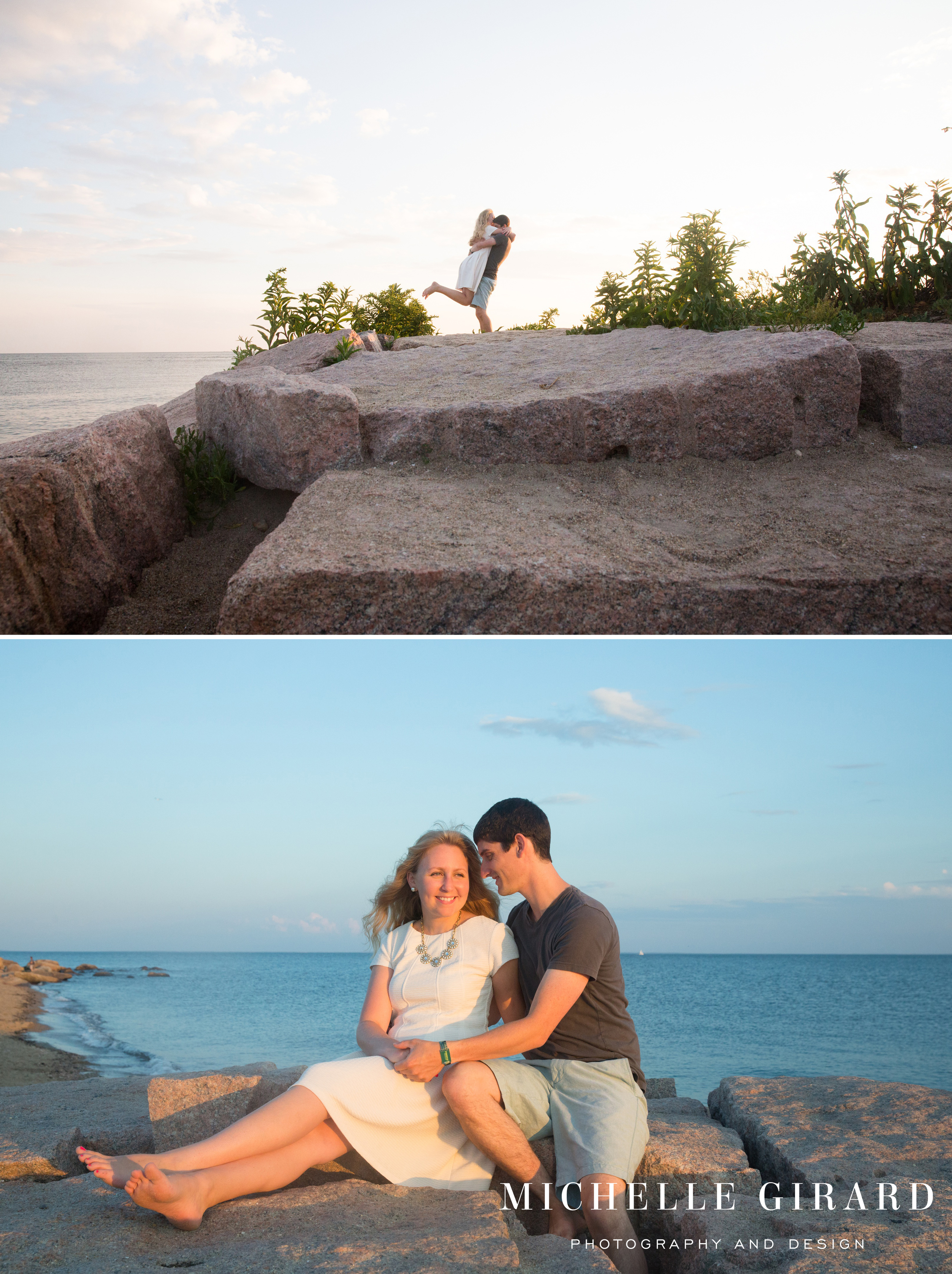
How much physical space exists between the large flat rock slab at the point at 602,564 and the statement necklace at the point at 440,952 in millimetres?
1501

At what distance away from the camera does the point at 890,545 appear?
14.6ft

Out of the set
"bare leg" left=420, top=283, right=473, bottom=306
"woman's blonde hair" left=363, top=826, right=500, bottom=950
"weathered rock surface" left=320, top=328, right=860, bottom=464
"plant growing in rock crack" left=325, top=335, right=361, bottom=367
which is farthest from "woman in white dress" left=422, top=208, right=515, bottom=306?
"woman's blonde hair" left=363, top=826, right=500, bottom=950

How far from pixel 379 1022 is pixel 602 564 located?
7.79ft

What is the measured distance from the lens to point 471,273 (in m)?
10.1

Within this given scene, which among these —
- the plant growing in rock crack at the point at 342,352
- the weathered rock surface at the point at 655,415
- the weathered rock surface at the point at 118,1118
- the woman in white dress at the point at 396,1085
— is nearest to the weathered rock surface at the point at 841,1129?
the woman in white dress at the point at 396,1085

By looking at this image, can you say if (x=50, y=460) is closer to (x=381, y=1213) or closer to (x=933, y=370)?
(x=381, y=1213)

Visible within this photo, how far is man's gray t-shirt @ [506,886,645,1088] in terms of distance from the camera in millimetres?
2959

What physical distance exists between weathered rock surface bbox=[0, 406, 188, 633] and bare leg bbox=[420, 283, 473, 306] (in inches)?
207

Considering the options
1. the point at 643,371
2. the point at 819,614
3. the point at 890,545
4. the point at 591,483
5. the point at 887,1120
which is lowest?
the point at 887,1120

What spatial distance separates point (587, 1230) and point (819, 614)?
9.57 ft

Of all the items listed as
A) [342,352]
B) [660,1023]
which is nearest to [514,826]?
[342,352]

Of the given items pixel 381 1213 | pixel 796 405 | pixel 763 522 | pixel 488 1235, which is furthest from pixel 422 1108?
pixel 796 405

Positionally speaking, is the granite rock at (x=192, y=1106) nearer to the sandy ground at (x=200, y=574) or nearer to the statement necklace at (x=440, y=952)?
the statement necklace at (x=440, y=952)

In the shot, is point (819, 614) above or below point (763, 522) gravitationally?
below
